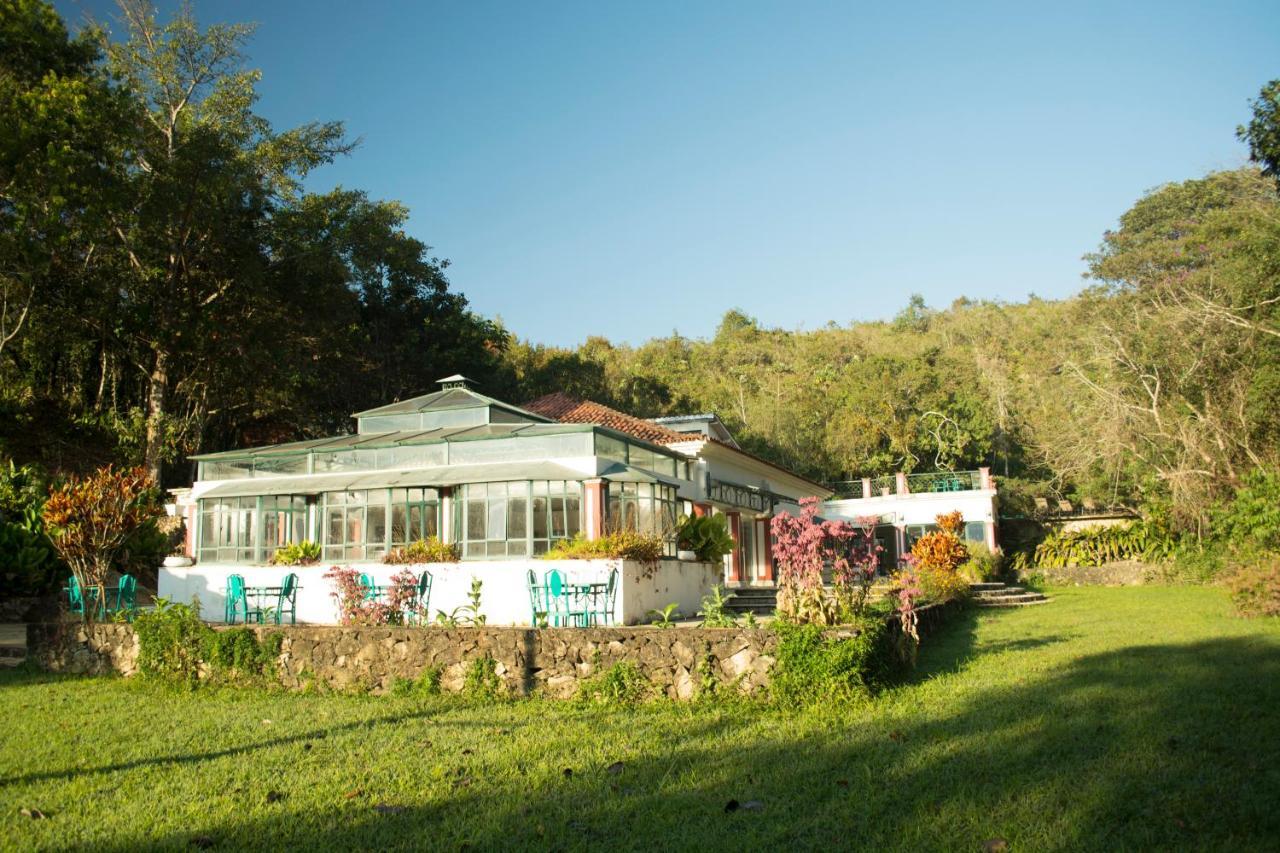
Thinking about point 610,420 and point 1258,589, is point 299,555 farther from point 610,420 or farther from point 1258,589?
point 1258,589

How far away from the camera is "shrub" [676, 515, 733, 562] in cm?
1859

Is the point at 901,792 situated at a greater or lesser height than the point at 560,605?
lesser

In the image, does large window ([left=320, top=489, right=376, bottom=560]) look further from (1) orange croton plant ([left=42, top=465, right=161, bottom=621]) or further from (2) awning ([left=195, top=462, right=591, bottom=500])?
(1) orange croton plant ([left=42, top=465, right=161, bottom=621])

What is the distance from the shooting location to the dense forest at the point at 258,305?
2041 centimetres

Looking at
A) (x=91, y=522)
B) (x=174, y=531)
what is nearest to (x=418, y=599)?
(x=91, y=522)

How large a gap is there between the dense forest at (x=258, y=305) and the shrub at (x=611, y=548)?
38.7ft

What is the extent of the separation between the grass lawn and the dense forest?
1187 centimetres

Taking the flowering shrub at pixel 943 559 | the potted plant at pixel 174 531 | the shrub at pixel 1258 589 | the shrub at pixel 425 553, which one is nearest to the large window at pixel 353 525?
the shrub at pixel 425 553

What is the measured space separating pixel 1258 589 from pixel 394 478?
14888 mm

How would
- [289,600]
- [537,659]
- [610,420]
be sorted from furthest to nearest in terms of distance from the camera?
1. [610,420]
2. [289,600]
3. [537,659]

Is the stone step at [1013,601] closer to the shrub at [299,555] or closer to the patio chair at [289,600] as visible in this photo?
the shrub at [299,555]

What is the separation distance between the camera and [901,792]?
5.35 m

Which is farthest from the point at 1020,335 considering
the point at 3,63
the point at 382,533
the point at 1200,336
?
the point at 3,63

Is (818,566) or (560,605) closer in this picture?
(818,566)
